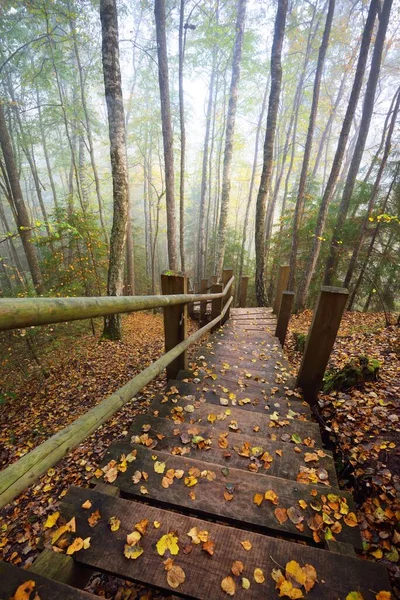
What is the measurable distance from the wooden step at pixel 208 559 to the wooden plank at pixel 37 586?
16 centimetres

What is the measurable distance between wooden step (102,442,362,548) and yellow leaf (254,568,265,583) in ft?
0.71

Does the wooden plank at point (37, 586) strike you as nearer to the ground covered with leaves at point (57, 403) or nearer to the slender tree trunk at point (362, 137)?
the ground covered with leaves at point (57, 403)

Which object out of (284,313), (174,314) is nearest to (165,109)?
(284,313)

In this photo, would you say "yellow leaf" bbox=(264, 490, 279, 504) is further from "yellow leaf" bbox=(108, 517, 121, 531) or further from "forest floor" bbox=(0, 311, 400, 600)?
"yellow leaf" bbox=(108, 517, 121, 531)

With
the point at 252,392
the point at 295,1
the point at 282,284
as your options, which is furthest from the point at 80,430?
the point at 295,1

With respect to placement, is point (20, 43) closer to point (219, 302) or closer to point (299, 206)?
point (299, 206)

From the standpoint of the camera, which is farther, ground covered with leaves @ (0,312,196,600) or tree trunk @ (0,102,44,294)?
tree trunk @ (0,102,44,294)

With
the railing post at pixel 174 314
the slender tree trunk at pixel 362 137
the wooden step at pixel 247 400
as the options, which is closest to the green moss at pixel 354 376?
the wooden step at pixel 247 400

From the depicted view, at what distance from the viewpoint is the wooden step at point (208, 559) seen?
1.04 meters

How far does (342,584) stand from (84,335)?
820 cm

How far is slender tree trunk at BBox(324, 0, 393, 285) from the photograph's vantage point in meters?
8.09

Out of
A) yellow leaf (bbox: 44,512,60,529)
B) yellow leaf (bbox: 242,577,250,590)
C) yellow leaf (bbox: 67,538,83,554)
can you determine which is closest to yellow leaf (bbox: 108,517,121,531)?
yellow leaf (bbox: 67,538,83,554)

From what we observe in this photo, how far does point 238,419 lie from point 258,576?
3.76 feet

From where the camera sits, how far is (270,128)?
8484 millimetres
